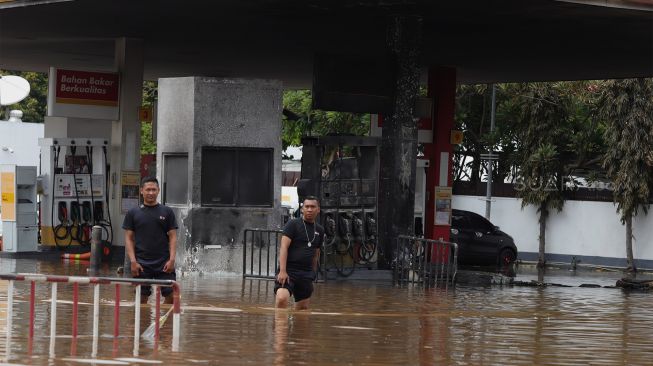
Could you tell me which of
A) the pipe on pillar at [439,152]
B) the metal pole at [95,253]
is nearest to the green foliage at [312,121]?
the pipe on pillar at [439,152]

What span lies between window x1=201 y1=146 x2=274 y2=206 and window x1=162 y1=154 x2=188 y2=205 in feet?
1.37

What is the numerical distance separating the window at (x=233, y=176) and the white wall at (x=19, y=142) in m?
25.2

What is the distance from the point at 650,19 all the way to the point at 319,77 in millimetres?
5852

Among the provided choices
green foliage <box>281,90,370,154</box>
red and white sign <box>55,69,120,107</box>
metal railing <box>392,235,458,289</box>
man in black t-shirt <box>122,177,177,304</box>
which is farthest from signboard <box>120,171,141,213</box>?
green foliage <box>281,90,370,154</box>

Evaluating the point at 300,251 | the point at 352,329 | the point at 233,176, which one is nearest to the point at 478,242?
the point at 233,176

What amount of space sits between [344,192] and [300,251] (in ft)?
31.1

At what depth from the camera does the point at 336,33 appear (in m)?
28.0

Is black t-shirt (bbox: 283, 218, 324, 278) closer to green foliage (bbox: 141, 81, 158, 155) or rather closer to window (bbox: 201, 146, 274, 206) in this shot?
window (bbox: 201, 146, 274, 206)

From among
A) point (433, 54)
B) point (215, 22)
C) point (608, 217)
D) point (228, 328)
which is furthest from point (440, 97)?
point (228, 328)

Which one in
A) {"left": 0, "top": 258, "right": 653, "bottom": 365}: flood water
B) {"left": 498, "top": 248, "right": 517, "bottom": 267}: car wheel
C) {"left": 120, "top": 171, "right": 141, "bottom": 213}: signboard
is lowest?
{"left": 0, "top": 258, "right": 653, "bottom": 365}: flood water

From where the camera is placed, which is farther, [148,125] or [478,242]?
[148,125]

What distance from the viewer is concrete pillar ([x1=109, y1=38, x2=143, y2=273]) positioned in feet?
97.1

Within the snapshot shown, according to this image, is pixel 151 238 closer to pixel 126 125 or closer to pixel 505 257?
pixel 126 125

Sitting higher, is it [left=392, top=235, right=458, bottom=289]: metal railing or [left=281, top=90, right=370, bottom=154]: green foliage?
[left=281, top=90, right=370, bottom=154]: green foliage
